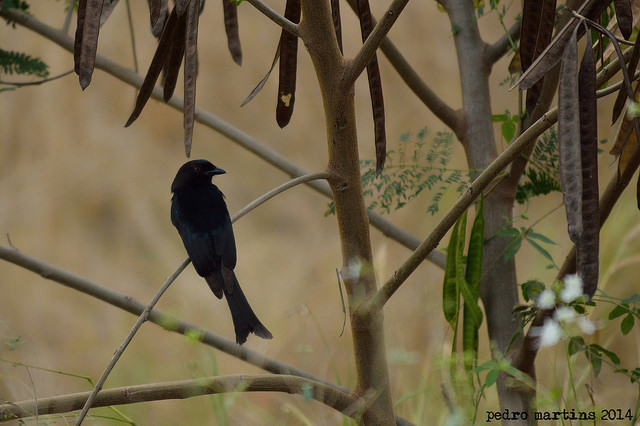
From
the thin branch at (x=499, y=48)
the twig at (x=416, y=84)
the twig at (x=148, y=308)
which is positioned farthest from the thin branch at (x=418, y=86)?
the twig at (x=148, y=308)

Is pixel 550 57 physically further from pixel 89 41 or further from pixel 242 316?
pixel 242 316

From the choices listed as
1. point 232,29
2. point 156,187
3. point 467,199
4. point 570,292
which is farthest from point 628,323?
point 156,187

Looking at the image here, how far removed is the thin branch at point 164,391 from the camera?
0.77 meters

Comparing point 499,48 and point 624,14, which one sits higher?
point 499,48

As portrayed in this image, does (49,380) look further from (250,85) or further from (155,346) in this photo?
(250,85)

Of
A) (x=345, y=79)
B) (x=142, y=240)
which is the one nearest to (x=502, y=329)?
(x=345, y=79)

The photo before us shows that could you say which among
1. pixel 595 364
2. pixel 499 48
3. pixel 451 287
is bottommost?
pixel 595 364

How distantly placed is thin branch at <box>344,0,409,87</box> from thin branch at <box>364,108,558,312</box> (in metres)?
0.18

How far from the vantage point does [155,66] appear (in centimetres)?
92

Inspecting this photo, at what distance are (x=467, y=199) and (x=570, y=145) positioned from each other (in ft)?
0.61

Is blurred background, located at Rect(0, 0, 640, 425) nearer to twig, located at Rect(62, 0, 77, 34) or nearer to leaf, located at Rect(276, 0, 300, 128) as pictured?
twig, located at Rect(62, 0, 77, 34)

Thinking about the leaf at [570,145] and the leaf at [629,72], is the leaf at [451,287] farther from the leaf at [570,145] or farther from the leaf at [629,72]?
the leaf at [570,145]

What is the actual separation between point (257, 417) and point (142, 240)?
3.00 metres

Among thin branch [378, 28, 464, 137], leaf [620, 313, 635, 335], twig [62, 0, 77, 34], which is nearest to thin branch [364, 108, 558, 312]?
leaf [620, 313, 635, 335]
